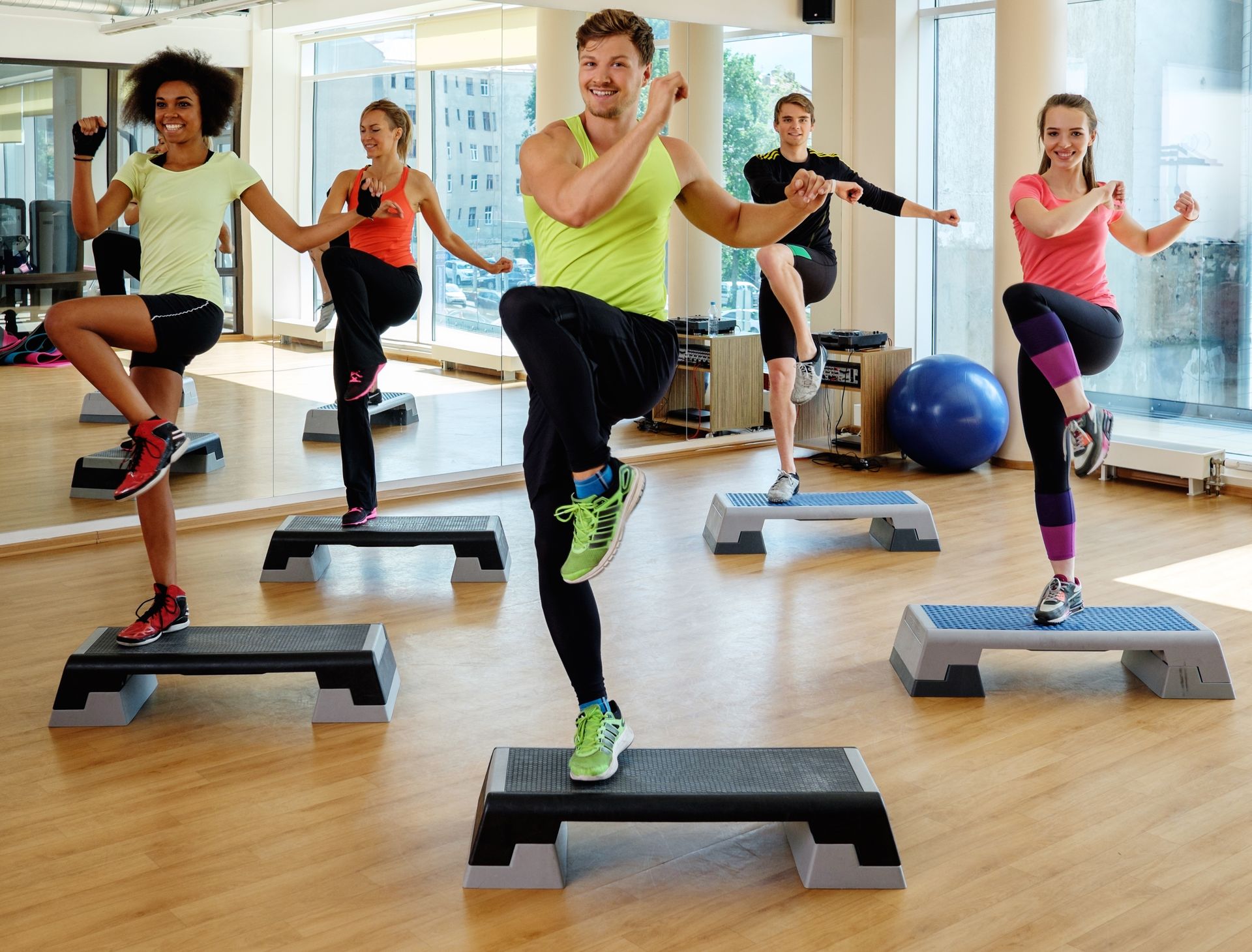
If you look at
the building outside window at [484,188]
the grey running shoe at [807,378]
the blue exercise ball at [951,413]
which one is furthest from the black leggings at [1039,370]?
the building outside window at [484,188]

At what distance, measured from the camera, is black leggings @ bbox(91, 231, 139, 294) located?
17.5 ft

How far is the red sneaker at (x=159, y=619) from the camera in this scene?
11.3ft

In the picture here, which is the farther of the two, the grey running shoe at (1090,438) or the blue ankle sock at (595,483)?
the grey running shoe at (1090,438)

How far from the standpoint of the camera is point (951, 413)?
6777mm

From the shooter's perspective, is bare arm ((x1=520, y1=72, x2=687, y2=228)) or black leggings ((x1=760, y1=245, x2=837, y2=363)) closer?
bare arm ((x1=520, y1=72, x2=687, y2=228))

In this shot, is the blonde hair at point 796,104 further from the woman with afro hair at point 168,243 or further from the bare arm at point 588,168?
the bare arm at point 588,168

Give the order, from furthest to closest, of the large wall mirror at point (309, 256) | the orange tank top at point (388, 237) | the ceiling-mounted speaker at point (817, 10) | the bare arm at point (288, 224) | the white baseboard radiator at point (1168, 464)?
the ceiling-mounted speaker at point (817, 10) → the white baseboard radiator at point (1168, 464) → the large wall mirror at point (309, 256) → the orange tank top at point (388, 237) → the bare arm at point (288, 224)

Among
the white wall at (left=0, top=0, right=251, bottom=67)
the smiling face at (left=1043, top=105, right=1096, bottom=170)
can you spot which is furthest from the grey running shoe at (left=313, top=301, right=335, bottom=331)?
the smiling face at (left=1043, top=105, right=1096, bottom=170)

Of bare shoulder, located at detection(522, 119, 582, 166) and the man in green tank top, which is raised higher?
bare shoulder, located at detection(522, 119, 582, 166)

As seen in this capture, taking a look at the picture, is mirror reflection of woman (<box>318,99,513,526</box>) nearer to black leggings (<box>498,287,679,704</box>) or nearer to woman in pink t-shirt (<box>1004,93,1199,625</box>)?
woman in pink t-shirt (<box>1004,93,1199,625</box>)

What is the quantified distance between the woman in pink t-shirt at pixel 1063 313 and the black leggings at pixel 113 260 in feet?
11.7

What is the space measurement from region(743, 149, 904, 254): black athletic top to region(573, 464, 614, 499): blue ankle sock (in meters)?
2.94

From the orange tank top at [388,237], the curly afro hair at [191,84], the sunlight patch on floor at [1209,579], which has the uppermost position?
the curly afro hair at [191,84]

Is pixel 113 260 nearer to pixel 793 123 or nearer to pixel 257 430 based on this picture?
pixel 257 430
